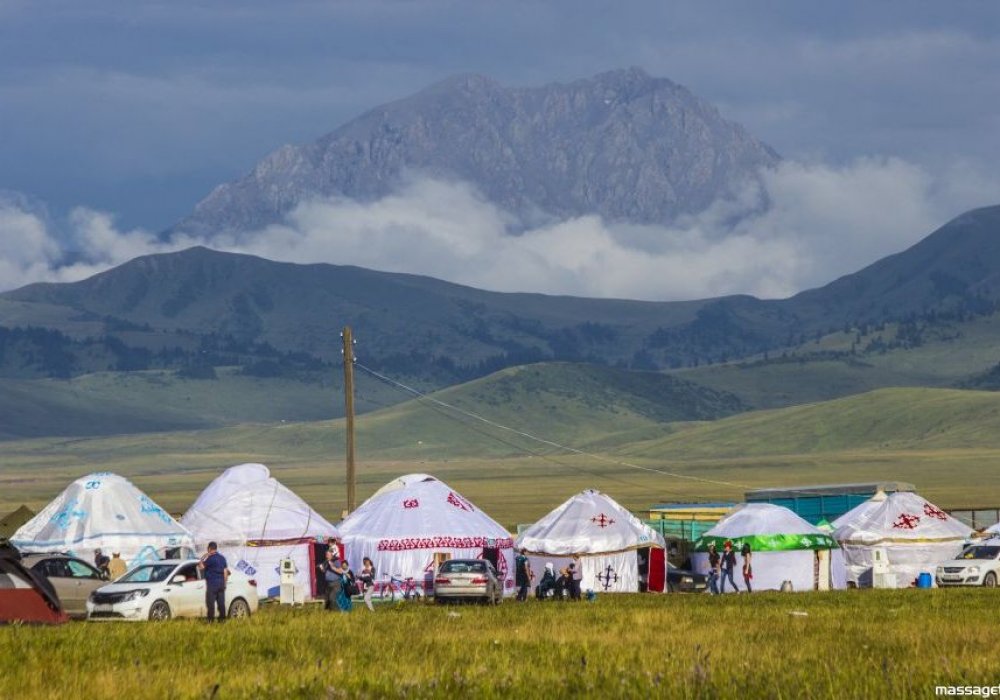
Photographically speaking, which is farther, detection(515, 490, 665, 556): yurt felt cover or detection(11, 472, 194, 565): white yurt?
detection(515, 490, 665, 556): yurt felt cover

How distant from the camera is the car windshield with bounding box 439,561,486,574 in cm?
4438

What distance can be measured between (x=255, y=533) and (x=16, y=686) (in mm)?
33931

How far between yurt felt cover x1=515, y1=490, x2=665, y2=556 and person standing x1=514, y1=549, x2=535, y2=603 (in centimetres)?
290

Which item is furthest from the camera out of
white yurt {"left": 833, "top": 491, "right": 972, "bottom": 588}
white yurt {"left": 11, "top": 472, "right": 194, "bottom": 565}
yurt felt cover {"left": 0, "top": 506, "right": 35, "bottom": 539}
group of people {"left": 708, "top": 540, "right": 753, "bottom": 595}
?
yurt felt cover {"left": 0, "top": 506, "right": 35, "bottom": 539}

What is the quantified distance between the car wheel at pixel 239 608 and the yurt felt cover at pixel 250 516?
15.0 m

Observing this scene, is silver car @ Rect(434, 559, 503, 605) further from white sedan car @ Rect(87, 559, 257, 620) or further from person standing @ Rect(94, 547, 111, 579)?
person standing @ Rect(94, 547, 111, 579)

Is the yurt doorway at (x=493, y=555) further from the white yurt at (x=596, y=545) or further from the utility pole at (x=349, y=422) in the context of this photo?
the utility pole at (x=349, y=422)

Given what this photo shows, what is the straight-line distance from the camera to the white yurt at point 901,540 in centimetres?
5850

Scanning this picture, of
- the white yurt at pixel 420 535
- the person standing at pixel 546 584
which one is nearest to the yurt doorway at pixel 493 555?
the white yurt at pixel 420 535

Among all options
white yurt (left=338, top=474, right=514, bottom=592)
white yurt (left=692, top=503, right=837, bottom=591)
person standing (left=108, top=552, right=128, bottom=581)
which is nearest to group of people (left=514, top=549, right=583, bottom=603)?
white yurt (left=338, top=474, right=514, bottom=592)

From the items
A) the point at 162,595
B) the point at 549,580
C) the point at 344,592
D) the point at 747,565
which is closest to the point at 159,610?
the point at 162,595

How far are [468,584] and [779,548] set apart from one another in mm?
14672

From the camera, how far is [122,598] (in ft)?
111

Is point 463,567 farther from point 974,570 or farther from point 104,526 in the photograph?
point 974,570
